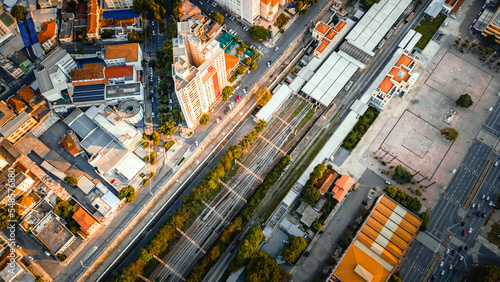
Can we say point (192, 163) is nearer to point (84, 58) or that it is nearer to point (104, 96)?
point (104, 96)

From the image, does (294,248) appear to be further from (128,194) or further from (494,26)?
(494,26)

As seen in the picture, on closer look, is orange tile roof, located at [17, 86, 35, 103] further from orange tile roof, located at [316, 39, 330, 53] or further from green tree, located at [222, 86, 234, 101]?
orange tile roof, located at [316, 39, 330, 53]

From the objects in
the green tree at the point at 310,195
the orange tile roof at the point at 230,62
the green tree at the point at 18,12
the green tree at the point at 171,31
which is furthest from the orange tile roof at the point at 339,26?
the green tree at the point at 18,12

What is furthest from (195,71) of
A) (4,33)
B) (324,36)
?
(4,33)

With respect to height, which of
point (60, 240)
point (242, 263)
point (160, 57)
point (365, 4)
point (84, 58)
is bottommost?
point (60, 240)

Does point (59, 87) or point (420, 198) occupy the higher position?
point (420, 198)

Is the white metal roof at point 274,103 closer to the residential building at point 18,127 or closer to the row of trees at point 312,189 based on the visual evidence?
the row of trees at point 312,189

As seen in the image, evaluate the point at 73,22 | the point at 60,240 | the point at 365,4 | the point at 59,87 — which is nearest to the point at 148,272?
the point at 60,240
